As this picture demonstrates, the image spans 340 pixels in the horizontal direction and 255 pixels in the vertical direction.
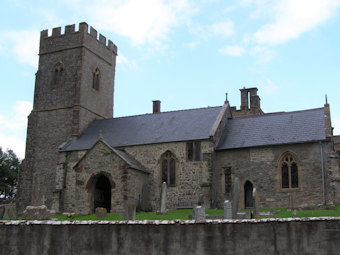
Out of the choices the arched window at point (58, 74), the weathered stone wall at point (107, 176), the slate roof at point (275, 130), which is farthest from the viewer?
the arched window at point (58, 74)

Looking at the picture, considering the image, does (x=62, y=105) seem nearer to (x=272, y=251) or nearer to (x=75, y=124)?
(x=75, y=124)

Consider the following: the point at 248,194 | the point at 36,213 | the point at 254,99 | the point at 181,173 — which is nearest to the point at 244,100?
the point at 254,99

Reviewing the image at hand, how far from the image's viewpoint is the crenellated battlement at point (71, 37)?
43.7m

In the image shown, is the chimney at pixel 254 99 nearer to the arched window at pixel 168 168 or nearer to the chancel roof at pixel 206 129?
the chancel roof at pixel 206 129

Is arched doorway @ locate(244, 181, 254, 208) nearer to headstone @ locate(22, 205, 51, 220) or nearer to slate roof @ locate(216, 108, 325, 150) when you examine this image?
slate roof @ locate(216, 108, 325, 150)

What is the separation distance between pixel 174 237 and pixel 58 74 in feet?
104

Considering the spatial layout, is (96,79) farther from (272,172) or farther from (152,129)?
(272,172)

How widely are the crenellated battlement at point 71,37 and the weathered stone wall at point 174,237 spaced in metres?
29.3

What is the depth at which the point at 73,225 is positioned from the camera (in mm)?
16031

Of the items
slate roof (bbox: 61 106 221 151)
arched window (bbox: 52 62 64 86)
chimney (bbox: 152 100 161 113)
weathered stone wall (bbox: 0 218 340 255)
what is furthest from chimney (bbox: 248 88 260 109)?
weathered stone wall (bbox: 0 218 340 255)

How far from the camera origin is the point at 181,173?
3409 centimetres

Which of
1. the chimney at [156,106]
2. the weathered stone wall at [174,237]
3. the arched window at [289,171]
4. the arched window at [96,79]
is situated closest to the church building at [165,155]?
the arched window at [289,171]

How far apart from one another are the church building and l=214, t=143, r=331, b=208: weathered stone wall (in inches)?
2.5

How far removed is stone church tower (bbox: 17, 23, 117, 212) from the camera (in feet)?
134
